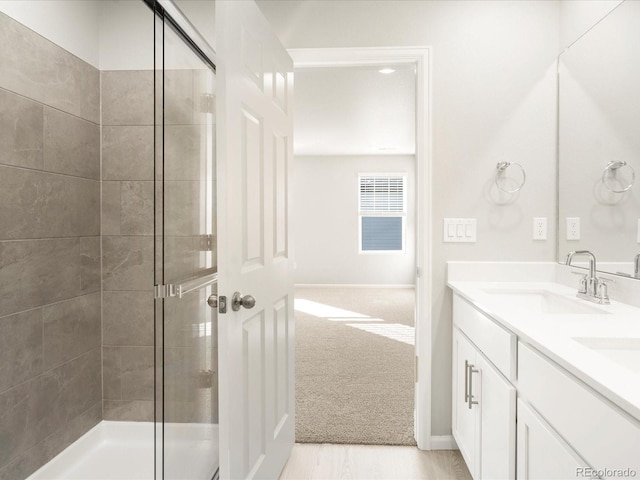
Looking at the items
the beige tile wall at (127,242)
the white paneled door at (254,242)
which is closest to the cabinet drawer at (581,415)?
the white paneled door at (254,242)

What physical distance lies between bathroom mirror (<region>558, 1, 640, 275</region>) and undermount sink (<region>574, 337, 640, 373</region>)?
0.64m

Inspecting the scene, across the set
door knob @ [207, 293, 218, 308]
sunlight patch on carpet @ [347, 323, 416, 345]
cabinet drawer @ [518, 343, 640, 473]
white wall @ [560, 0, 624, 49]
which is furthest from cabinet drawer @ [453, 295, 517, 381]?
sunlight patch on carpet @ [347, 323, 416, 345]

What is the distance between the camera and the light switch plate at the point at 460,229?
2.25 m

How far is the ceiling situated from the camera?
3.93 m

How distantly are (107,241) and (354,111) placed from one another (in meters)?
3.56

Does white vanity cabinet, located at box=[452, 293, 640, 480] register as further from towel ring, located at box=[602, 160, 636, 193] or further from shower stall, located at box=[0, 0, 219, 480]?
shower stall, located at box=[0, 0, 219, 480]

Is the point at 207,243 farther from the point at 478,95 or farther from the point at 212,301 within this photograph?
the point at 478,95

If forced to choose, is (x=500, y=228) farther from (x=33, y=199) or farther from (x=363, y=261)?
(x=363, y=261)

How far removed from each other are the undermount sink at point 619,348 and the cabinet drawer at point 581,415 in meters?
0.14

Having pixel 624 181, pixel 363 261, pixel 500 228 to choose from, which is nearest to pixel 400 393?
pixel 500 228

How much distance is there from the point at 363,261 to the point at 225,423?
6.96 m

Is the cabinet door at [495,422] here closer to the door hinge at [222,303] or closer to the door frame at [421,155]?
the door frame at [421,155]

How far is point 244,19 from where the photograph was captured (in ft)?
4.99

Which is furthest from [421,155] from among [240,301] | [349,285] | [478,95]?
[349,285]
